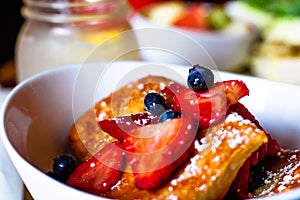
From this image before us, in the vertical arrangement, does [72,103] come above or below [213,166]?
below

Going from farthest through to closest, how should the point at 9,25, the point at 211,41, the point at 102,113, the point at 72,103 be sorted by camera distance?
the point at 9,25 → the point at 211,41 → the point at 72,103 → the point at 102,113

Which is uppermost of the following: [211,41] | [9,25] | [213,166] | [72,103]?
[213,166]

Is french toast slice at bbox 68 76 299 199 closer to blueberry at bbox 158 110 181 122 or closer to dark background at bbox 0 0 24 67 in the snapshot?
blueberry at bbox 158 110 181 122

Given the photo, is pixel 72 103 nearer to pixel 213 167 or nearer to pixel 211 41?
pixel 213 167

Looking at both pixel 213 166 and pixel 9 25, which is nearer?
pixel 213 166

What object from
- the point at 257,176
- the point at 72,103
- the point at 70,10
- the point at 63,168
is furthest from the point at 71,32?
the point at 257,176

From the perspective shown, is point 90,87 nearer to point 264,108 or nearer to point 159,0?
point 264,108

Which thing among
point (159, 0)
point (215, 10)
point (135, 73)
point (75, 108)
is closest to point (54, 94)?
point (75, 108)

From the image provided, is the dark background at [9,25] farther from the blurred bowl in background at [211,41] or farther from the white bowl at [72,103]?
the white bowl at [72,103]

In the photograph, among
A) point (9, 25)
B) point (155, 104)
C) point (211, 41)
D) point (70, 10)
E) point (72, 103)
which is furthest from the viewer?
point (9, 25)
